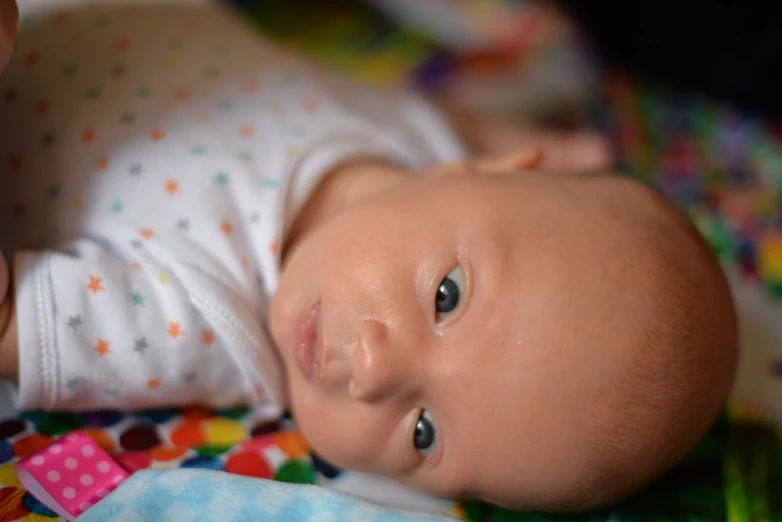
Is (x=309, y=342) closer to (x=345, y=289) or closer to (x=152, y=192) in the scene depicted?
(x=345, y=289)

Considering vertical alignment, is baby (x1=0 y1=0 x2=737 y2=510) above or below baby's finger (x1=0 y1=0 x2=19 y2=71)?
below

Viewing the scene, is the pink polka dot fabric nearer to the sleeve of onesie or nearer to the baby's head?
the sleeve of onesie

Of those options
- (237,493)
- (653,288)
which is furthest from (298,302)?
(653,288)

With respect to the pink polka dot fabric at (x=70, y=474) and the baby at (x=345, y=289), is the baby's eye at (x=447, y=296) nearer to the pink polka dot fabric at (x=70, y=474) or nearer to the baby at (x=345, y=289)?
the baby at (x=345, y=289)

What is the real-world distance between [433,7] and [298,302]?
4.05 feet

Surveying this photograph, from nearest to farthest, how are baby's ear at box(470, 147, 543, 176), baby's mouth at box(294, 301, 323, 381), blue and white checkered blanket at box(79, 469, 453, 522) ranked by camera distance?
blue and white checkered blanket at box(79, 469, 453, 522) → baby's mouth at box(294, 301, 323, 381) → baby's ear at box(470, 147, 543, 176)

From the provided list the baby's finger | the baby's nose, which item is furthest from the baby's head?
the baby's finger

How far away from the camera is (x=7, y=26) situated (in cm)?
84

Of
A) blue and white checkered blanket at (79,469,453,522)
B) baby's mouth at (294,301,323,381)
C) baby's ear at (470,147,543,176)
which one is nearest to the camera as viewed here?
blue and white checkered blanket at (79,469,453,522)

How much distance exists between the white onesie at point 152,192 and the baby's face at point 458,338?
0.12 metres

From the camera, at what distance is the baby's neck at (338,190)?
3.63ft

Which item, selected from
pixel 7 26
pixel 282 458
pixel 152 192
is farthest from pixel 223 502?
pixel 7 26

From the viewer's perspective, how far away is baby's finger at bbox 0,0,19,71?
32.5 inches

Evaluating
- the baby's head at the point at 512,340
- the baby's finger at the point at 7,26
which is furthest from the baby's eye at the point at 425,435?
the baby's finger at the point at 7,26
